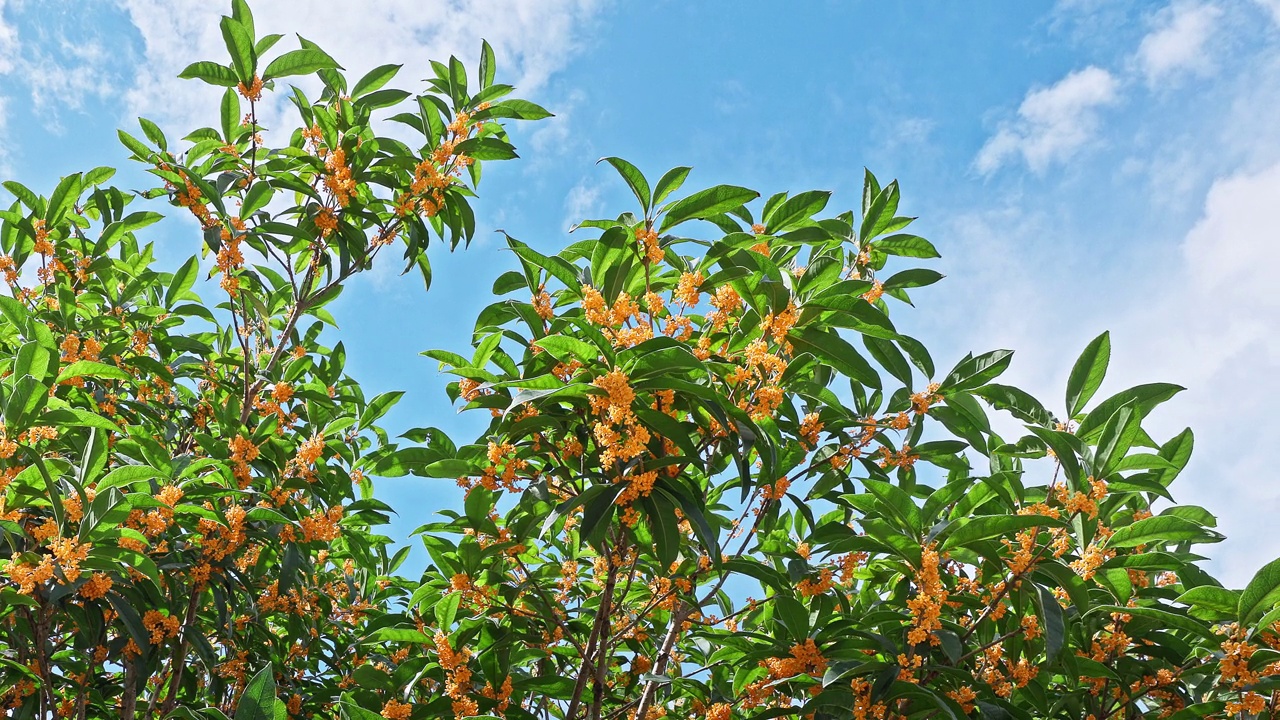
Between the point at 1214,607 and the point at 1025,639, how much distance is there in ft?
2.18

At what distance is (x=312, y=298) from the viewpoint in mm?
4621

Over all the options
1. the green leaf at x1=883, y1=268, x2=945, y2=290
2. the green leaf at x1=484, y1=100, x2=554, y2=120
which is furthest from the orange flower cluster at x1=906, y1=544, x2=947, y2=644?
the green leaf at x1=484, y1=100, x2=554, y2=120

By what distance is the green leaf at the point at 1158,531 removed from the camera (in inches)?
122

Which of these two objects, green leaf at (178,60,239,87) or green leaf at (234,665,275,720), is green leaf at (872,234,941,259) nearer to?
green leaf at (234,665,275,720)

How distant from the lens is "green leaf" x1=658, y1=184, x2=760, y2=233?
10.8ft

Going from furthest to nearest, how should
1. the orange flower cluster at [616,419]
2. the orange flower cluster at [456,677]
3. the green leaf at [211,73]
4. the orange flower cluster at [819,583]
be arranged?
the green leaf at [211,73] < the orange flower cluster at [819,583] < the orange flower cluster at [456,677] < the orange flower cluster at [616,419]

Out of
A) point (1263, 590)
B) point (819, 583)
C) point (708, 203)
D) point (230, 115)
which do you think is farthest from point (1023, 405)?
point (230, 115)

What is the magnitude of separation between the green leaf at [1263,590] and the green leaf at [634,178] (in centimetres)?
249

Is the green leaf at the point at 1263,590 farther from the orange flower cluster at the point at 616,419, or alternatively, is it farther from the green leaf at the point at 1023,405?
the orange flower cluster at the point at 616,419

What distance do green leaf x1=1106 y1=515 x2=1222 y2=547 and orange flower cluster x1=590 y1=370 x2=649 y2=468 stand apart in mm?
1780

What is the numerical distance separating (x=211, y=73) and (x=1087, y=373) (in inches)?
168

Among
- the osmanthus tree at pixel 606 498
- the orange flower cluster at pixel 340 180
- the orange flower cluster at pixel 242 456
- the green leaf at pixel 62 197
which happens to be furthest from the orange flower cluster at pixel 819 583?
the green leaf at pixel 62 197

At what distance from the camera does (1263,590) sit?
2939 millimetres

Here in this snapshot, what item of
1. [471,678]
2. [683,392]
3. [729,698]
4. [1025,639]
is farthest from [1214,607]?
[471,678]
